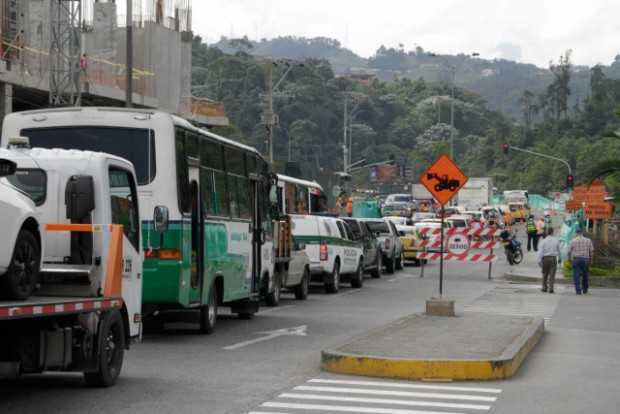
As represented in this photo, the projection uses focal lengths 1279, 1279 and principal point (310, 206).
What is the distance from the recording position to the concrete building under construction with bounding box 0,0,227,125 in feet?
132

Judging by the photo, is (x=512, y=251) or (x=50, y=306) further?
(x=512, y=251)

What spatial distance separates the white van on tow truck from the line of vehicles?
1 centimetres

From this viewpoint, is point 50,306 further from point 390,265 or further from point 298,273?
point 390,265

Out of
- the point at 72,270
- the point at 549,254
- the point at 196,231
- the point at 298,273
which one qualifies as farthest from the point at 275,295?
the point at 72,270

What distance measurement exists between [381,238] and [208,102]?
91.7 ft

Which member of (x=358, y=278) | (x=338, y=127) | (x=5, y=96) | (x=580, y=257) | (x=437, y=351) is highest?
(x=338, y=127)

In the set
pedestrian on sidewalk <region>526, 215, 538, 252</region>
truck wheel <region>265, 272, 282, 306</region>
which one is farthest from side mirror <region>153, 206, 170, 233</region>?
pedestrian on sidewalk <region>526, 215, 538, 252</region>

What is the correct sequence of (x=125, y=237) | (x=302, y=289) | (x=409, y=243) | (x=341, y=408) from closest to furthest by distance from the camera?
(x=341, y=408), (x=125, y=237), (x=302, y=289), (x=409, y=243)

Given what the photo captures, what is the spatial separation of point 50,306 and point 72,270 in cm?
121

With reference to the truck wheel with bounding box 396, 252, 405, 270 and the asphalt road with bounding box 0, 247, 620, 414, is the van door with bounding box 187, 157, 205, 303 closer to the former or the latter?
the asphalt road with bounding box 0, 247, 620, 414

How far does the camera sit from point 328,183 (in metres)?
122

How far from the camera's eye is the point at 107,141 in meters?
17.9

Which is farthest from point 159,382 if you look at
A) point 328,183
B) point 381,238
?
point 328,183

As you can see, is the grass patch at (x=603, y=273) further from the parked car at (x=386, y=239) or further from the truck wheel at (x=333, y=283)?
the truck wheel at (x=333, y=283)
